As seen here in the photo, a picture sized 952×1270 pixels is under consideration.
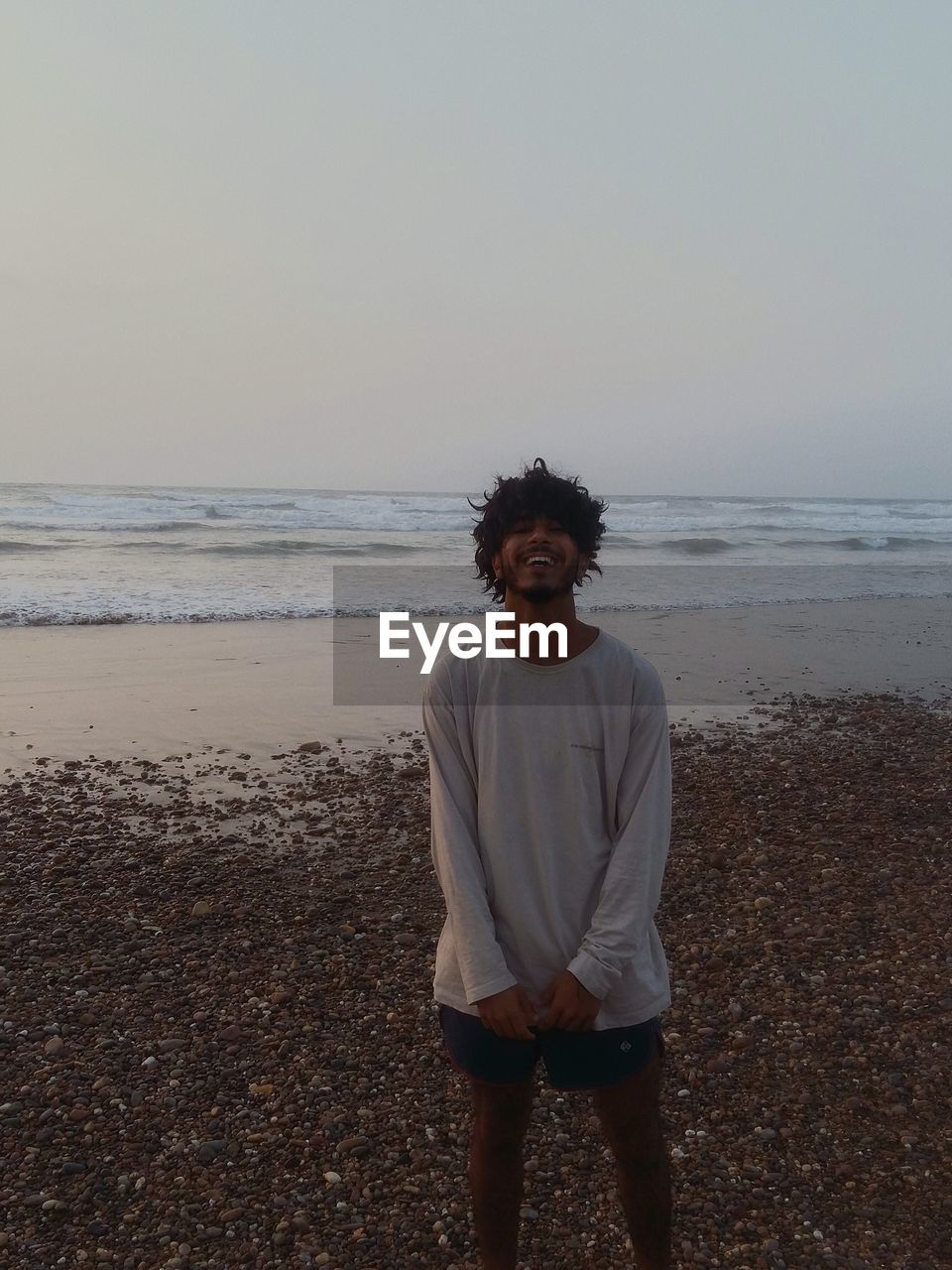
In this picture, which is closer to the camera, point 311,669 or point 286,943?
point 286,943

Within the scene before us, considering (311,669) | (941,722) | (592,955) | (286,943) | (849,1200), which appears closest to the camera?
(592,955)

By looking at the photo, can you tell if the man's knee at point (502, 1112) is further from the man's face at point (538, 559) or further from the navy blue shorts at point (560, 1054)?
the man's face at point (538, 559)

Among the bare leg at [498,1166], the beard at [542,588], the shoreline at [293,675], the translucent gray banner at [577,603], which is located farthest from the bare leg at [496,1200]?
the shoreline at [293,675]

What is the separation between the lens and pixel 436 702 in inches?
88.0

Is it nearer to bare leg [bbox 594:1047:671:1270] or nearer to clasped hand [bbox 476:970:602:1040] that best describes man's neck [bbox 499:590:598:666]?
clasped hand [bbox 476:970:602:1040]

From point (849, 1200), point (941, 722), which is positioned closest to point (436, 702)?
point (849, 1200)

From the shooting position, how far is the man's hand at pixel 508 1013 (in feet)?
6.91

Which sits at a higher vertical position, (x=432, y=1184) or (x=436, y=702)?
(x=436, y=702)

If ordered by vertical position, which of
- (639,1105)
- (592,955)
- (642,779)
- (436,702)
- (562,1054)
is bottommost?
(639,1105)

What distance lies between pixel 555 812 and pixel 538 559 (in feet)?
1.96

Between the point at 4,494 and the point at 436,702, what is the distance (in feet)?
162

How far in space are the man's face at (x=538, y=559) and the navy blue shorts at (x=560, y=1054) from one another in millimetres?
989

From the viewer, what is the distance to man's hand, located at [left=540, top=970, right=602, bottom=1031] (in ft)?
6.84

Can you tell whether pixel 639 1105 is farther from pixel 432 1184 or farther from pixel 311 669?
pixel 311 669
